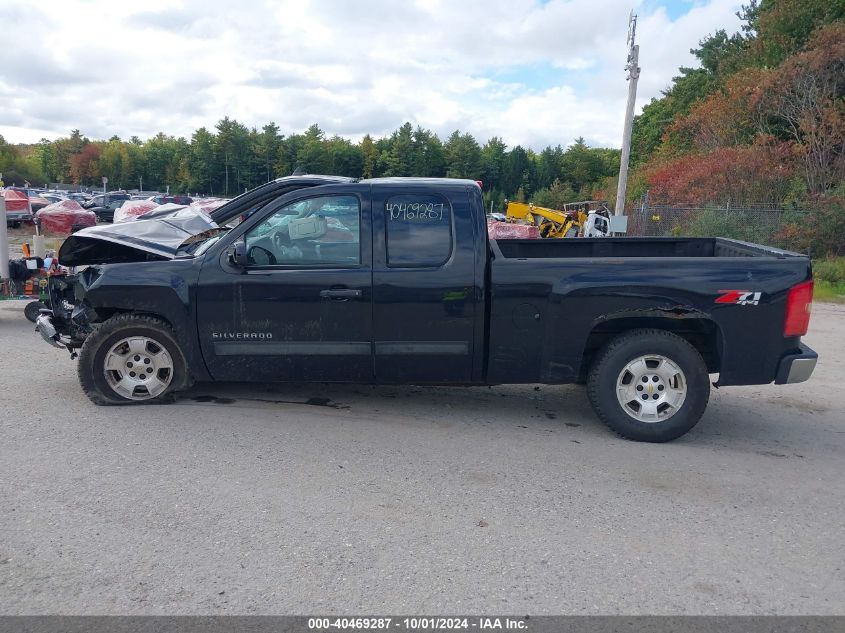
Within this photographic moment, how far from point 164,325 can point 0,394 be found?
6.12 feet

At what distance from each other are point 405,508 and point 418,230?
88.8 inches

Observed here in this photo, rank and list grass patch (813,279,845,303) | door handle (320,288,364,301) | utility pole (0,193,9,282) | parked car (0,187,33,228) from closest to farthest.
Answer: door handle (320,288,364,301)
utility pole (0,193,9,282)
grass patch (813,279,845,303)
parked car (0,187,33,228)

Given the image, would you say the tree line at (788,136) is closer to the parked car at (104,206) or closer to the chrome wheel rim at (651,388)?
the chrome wheel rim at (651,388)

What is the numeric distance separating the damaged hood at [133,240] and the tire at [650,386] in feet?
12.1

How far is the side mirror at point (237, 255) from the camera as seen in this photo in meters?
5.44

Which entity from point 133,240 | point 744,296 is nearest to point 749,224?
point 744,296

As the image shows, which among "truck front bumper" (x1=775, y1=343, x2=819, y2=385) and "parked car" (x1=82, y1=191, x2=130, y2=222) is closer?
"truck front bumper" (x1=775, y1=343, x2=819, y2=385)

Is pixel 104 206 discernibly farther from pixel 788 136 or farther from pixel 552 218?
pixel 788 136

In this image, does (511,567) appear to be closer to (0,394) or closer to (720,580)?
(720,580)

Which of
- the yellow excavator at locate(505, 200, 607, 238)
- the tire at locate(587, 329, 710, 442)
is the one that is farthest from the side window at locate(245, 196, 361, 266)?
the yellow excavator at locate(505, 200, 607, 238)

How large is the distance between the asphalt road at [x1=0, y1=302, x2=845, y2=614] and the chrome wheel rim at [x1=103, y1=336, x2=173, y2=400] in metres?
0.18

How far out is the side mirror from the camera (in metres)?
5.44

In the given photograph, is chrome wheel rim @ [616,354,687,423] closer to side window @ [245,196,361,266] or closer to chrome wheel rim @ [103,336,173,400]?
side window @ [245,196,361,266]
